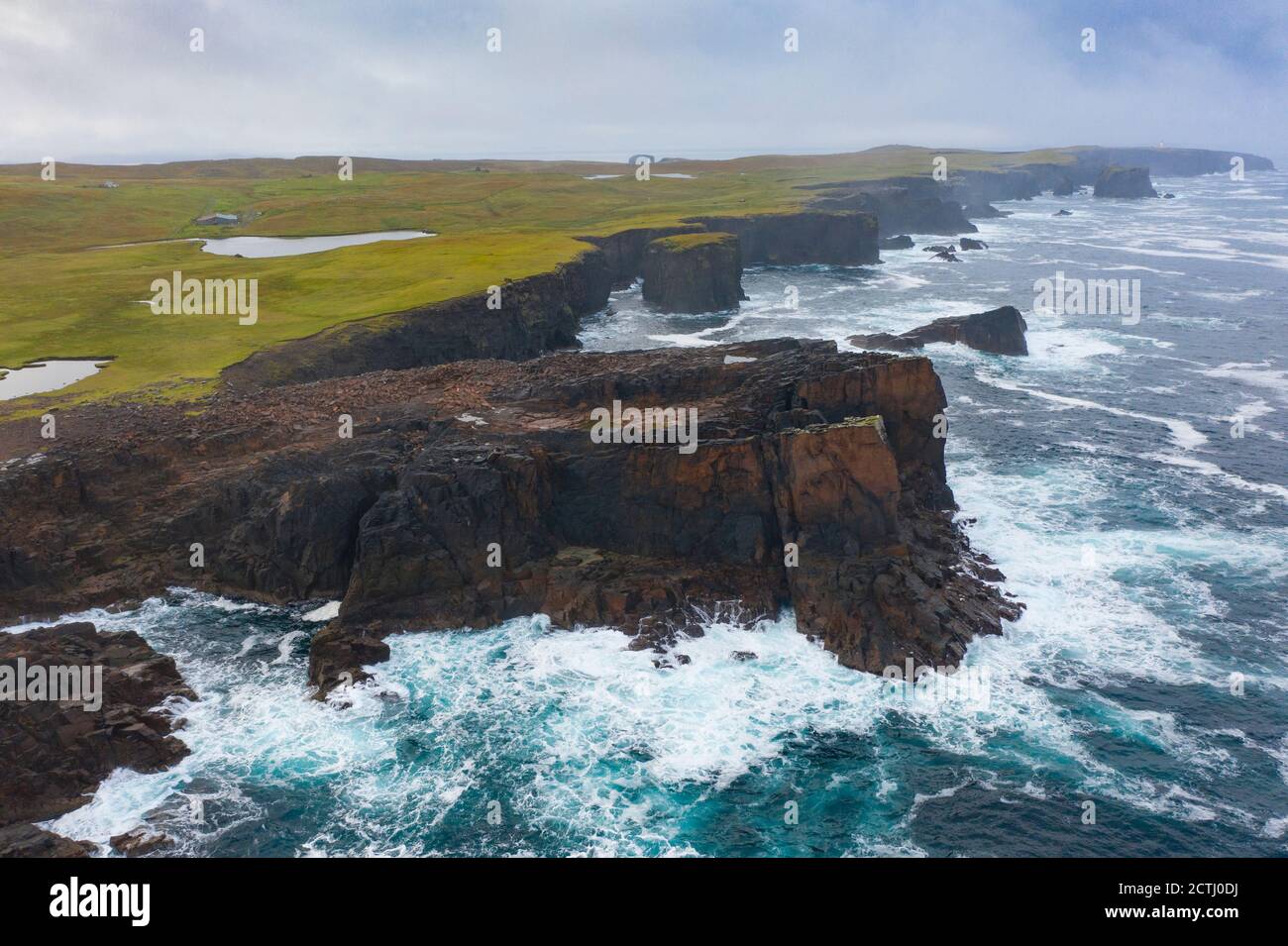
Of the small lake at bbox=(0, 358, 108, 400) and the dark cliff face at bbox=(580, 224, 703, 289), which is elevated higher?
the dark cliff face at bbox=(580, 224, 703, 289)

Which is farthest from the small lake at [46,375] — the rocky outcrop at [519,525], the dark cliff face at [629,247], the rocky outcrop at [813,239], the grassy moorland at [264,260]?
the rocky outcrop at [813,239]

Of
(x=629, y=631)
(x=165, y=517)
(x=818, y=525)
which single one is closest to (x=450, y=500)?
(x=629, y=631)

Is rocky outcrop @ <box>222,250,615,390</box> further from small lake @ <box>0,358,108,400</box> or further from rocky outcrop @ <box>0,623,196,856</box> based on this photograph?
rocky outcrop @ <box>0,623,196,856</box>

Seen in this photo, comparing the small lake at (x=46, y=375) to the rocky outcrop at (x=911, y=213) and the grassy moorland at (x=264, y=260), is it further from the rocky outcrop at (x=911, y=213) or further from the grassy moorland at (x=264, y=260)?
the rocky outcrop at (x=911, y=213)

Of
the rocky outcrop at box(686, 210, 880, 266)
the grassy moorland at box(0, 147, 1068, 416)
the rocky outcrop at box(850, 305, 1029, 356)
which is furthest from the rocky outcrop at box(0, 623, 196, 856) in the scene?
the rocky outcrop at box(686, 210, 880, 266)

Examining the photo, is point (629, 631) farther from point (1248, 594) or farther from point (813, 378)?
point (1248, 594)

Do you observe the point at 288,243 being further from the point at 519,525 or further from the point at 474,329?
the point at 519,525
